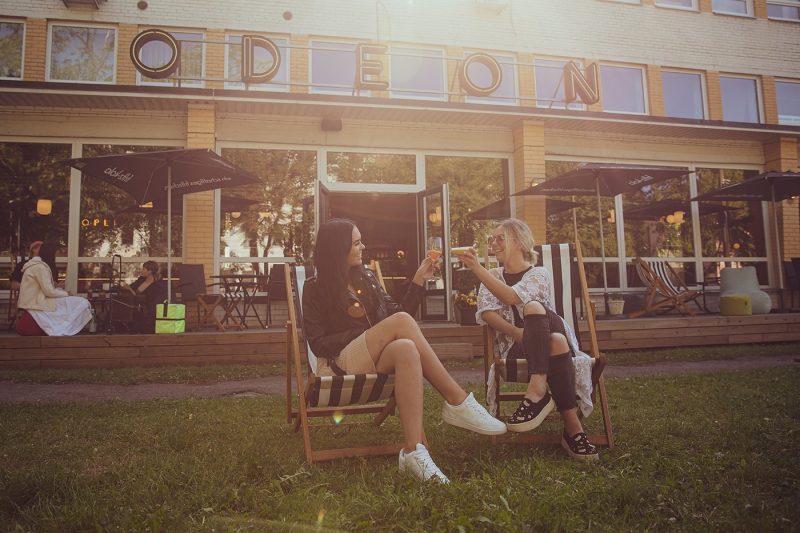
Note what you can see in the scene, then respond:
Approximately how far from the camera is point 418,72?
11000 millimetres

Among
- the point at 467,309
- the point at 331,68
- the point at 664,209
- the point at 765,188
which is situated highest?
the point at 331,68

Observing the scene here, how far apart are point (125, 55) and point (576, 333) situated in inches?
384

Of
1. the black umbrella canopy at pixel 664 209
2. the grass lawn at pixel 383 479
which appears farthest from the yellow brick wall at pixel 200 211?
the black umbrella canopy at pixel 664 209

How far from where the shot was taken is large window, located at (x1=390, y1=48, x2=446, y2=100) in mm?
10859

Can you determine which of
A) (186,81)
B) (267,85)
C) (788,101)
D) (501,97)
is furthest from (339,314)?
(788,101)

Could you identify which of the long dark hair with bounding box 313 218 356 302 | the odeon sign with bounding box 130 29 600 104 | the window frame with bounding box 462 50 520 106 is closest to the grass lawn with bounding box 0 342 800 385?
the long dark hair with bounding box 313 218 356 302

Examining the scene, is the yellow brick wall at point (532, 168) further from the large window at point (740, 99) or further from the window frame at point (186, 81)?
the window frame at point (186, 81)

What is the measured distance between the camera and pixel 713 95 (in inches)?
478

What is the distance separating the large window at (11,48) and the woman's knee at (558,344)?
35.2 feet

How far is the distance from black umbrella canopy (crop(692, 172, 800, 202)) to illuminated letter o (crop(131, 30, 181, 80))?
9335 mm

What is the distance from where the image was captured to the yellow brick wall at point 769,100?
12.4 m

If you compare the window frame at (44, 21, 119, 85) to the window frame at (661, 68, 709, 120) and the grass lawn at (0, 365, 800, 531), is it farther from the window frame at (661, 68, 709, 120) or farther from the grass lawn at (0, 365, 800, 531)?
the window frame at (661, 68, 709, 120)

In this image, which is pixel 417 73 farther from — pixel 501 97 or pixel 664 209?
pixel 664 209

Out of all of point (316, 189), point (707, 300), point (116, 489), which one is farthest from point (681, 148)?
point (116, 489)
